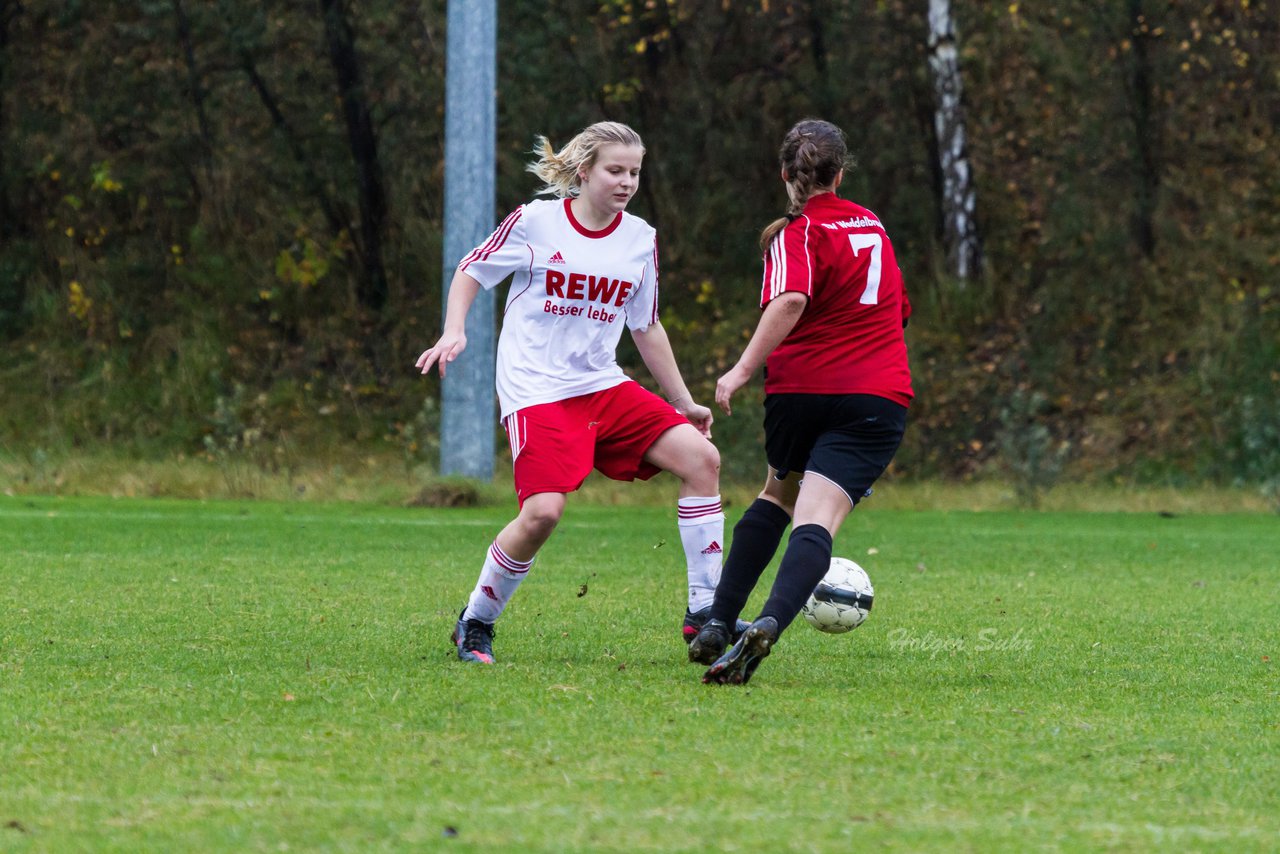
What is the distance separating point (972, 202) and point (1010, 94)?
2.00 meters

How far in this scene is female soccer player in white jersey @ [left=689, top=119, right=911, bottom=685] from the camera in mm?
5598

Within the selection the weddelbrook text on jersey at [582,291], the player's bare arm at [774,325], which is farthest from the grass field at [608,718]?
the weddelbrook text on jersey at [582,291]

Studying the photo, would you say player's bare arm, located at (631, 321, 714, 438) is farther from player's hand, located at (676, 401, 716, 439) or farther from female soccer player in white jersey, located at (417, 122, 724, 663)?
female soccer player in white jersey, located at (417, 122, 724, 663)

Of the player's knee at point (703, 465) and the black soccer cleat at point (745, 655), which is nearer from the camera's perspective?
the black soccer cleat at point (745, 655)

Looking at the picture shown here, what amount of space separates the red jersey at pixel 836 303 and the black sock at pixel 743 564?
547mm

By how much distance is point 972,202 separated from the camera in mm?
21734

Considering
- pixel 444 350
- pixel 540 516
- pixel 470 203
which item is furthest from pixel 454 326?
pixel 470 203

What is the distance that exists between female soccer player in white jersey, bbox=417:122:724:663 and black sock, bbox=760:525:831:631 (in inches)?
20.7

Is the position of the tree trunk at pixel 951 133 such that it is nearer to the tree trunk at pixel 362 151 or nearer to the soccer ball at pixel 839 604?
the tree trunk at pixel 362 151

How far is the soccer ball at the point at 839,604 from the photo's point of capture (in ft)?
20.4


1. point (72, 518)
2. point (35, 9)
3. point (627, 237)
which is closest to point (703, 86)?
point (35, 9)

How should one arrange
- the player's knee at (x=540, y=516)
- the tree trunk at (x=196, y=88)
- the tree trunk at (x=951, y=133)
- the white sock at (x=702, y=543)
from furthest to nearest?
the tree trunk at (x=196, y=88) < the tree trunk at (x=951, y=133) < the white sock at (x=702, y=543) < the player's knee at (x=540, y=516)

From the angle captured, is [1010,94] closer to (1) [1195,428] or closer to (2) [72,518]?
(1) [1195,428]

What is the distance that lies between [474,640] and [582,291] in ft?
3.98
